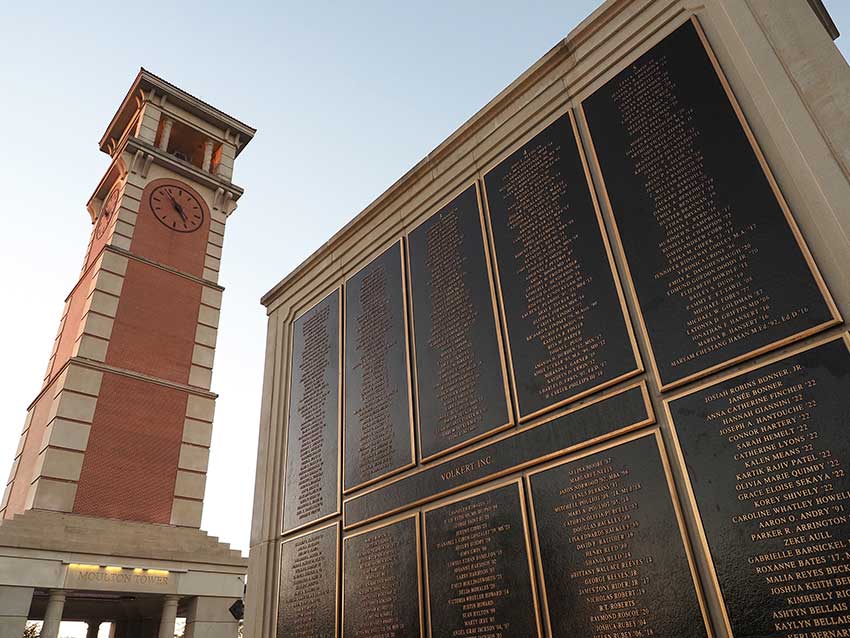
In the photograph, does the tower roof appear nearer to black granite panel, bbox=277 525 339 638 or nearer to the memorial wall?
the memorial wall

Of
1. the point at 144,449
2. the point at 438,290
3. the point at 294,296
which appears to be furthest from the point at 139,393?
the point at 438,290

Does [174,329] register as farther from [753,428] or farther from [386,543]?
[753,428]

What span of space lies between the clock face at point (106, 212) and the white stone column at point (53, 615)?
13.7 m

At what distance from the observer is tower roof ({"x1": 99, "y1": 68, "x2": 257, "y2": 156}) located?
81.3 ft

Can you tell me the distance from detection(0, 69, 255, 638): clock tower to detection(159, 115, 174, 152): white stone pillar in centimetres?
10

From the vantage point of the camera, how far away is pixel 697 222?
13.3ft

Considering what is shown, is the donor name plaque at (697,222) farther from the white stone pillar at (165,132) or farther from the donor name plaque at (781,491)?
the white stone pillar at (165,132)

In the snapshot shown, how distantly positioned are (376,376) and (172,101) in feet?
79.6

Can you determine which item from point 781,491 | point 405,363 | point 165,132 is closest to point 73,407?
point 165,132

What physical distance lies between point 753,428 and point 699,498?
1.66 ft

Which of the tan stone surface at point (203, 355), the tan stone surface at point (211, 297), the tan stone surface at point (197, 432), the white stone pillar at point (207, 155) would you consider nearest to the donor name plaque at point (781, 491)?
the tan stone surface at point (197, 432)

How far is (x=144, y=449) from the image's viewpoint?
17.9 metres

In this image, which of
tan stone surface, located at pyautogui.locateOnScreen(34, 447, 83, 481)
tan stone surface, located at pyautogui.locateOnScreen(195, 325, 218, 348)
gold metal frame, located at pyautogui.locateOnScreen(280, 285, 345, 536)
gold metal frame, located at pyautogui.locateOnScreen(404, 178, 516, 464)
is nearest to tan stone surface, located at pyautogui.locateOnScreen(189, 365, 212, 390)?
tan stone surface, located at pyautogui.locateOnScreen(195, 325, 218, 348)

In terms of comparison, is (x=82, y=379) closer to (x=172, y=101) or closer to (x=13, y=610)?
(x=13, y=610)
